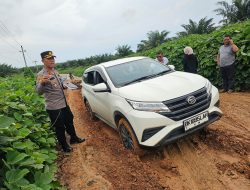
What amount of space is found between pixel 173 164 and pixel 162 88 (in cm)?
133

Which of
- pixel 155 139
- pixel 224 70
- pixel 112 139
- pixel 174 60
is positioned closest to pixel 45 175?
pixel 155 139

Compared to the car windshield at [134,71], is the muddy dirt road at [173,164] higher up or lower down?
lower down

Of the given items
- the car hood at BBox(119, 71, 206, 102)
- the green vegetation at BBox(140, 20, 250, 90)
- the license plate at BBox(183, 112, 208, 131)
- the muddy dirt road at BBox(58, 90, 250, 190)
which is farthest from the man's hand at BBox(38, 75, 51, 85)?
the green vegetation at BBox(140, 20, 250, 90)

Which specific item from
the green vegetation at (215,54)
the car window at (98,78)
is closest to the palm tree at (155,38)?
the green vegetation at (215,54)

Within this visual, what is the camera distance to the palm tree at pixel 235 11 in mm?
33031

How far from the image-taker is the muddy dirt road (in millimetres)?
4414

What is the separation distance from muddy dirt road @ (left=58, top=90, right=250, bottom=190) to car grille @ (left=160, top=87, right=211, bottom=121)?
820mm

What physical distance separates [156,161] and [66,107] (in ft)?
7.89

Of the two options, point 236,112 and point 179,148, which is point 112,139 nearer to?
point 179,148

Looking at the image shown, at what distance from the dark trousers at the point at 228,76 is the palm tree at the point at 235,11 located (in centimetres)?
2617

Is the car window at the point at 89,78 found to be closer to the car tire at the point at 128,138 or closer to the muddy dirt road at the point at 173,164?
the muddy dirt road at the point at 173,164

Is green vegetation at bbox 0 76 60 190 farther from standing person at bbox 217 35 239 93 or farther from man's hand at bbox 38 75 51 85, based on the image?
standing person at bbox 217 35 239 93

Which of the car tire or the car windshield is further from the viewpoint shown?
the car windshield

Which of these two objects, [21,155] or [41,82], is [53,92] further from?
[21,155]
